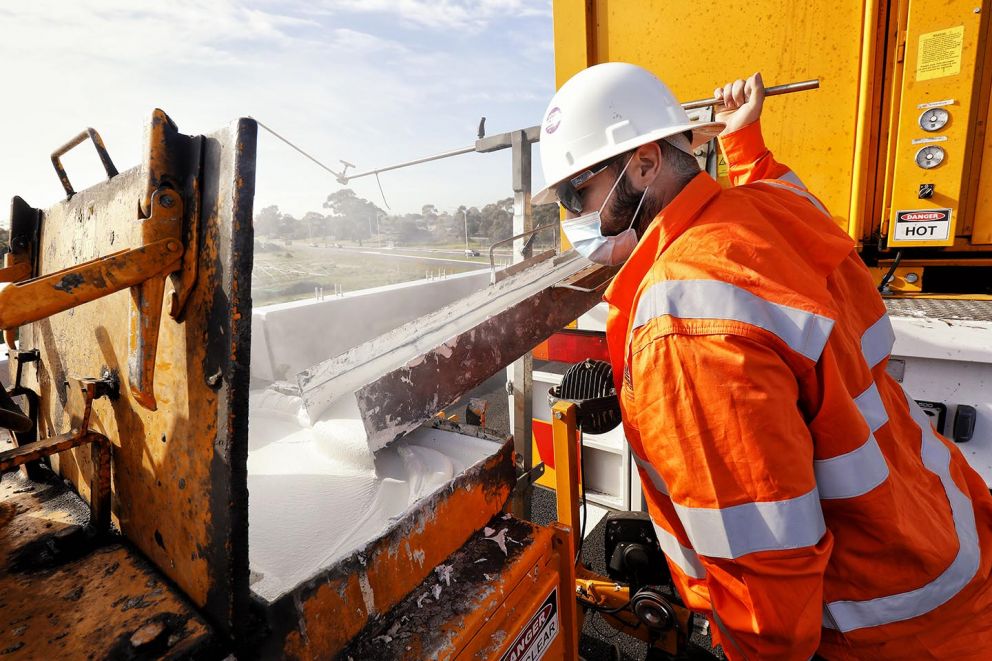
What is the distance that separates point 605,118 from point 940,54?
197cm

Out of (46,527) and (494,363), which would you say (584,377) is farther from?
(46,527)

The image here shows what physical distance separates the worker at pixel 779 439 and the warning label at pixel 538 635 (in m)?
0.34

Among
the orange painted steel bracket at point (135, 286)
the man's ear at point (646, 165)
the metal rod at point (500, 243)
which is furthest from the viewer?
the metal rod at point (500, 243)

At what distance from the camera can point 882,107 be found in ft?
7.91

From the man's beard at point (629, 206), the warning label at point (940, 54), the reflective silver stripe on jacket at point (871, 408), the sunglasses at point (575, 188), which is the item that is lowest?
the reflective silver stripe on jacket at point (871, 408)

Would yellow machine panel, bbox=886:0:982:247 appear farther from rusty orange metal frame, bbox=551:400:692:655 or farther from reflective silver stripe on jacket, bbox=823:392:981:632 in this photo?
rusty orange metal frame, bbox=551:400:692:655

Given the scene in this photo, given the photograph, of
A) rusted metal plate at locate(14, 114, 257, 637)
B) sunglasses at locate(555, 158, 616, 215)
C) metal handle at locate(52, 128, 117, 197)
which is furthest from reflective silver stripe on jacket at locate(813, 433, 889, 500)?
metal handle at locate(52, 128, 117, 197)

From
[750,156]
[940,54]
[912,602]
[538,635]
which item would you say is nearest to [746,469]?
[912,602]

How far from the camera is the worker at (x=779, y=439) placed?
932 millimetres

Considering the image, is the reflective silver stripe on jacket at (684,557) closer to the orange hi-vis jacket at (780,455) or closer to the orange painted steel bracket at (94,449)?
the orange hi-vis jacket at (780,455)

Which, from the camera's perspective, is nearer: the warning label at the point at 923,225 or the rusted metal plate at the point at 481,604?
the rusted metal plate at the point at 481,604

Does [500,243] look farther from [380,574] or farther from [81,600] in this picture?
[81,600]

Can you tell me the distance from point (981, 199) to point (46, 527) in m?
3.75

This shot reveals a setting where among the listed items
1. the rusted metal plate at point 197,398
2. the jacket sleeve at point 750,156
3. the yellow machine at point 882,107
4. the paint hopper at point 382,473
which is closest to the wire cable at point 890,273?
the yellow machine at point 882,107
